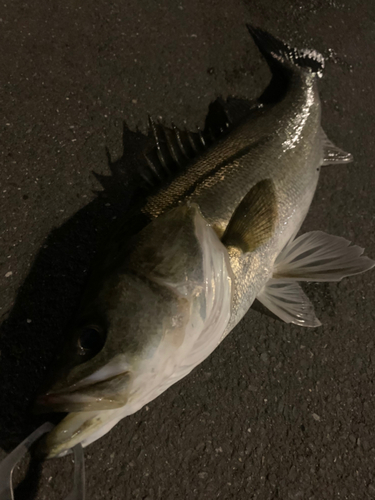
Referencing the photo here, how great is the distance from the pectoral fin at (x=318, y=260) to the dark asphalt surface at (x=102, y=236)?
0.27 meters

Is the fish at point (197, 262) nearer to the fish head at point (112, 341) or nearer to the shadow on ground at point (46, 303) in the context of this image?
the fish head at point (112, 341)

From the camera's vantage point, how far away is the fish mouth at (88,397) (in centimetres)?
127

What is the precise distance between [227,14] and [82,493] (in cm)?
A: 353

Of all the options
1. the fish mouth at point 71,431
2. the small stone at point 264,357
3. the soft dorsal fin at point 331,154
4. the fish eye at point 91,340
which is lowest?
the small stone at point 264,357

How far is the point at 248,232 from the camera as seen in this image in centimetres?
183

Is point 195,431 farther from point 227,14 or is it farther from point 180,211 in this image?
point 227,14

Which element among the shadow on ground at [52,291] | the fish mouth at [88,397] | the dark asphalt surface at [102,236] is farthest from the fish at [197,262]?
the dark asphalt surface at [102,236]

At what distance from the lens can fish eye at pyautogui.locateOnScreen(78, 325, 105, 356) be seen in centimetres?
136

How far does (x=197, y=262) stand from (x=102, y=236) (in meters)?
0.85

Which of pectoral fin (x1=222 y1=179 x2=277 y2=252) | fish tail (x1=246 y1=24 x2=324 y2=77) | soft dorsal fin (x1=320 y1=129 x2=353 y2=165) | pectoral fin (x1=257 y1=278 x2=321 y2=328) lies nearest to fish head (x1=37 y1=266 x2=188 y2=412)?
pectoral fin (x1=222 y1=179 x2=277 y2=252)

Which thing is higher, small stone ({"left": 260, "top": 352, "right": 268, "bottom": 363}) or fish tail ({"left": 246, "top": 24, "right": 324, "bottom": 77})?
fish tail ({"left": 246, "top": 24, "right": 324, "bottom": 77})

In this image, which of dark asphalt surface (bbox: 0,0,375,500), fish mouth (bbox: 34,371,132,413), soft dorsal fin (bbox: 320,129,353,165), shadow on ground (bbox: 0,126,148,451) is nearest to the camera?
fish mouth (bbox: 34,371,132,413)

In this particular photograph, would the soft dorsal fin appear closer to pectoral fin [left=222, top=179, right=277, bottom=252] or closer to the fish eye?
pectoral fin [left=222, top=179, right=277, bottom=252]

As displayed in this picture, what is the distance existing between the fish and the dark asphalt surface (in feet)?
1.18
